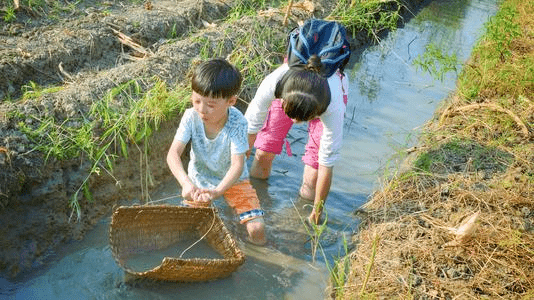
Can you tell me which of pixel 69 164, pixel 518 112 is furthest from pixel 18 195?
pixel 518 112

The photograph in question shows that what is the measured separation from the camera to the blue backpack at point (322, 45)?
3457mm

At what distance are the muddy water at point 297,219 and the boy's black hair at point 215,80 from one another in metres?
0.74

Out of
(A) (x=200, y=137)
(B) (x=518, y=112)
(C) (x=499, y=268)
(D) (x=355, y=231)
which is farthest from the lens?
(B) (x=518, y=112)

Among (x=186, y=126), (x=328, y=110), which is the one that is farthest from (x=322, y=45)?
(x=186, y=126)

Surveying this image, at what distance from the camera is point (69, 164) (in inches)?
136

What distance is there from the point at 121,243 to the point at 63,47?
6.55 ft

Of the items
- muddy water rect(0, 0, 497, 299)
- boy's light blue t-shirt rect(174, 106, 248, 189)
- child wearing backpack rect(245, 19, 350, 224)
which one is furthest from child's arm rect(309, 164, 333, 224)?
boy's light blue t-shirt rect(174, 106, 248, 189)

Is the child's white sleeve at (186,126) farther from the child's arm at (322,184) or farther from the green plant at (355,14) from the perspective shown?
the green plant at (355,14)

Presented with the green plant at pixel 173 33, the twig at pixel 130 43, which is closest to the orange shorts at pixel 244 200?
the twig at pixel 130 43

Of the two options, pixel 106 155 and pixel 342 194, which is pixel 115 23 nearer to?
pixel 106 155

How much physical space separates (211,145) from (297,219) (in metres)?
1.01

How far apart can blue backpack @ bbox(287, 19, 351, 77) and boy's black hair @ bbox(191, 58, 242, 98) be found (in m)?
0.56

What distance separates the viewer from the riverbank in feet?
9.55

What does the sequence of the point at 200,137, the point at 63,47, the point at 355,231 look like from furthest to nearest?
the point at 63,47
the point at 355,231
the point at 200,137
